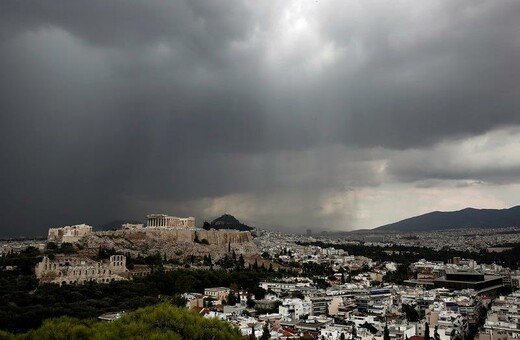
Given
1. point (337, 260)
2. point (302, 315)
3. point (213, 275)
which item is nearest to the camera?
point (302, 315)

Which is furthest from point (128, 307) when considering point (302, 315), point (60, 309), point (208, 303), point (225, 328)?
point (225, 328)

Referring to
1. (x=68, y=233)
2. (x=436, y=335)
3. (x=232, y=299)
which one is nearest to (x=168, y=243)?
(x=68, y=233)

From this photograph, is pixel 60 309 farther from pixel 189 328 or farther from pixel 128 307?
pixel 189 328

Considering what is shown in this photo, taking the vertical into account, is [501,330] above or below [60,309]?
below

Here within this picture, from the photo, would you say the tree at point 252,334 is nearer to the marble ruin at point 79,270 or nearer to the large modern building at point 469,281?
the marble ruin at point 79,270

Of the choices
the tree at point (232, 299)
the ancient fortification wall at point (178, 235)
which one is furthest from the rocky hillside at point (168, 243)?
the tree at point (232, 299)

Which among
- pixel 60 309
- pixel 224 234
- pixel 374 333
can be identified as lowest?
pixel 374 333

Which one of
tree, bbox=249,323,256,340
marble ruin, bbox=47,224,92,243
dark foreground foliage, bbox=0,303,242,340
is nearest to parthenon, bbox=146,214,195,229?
marble ruin, bbox=47,224,92,243
